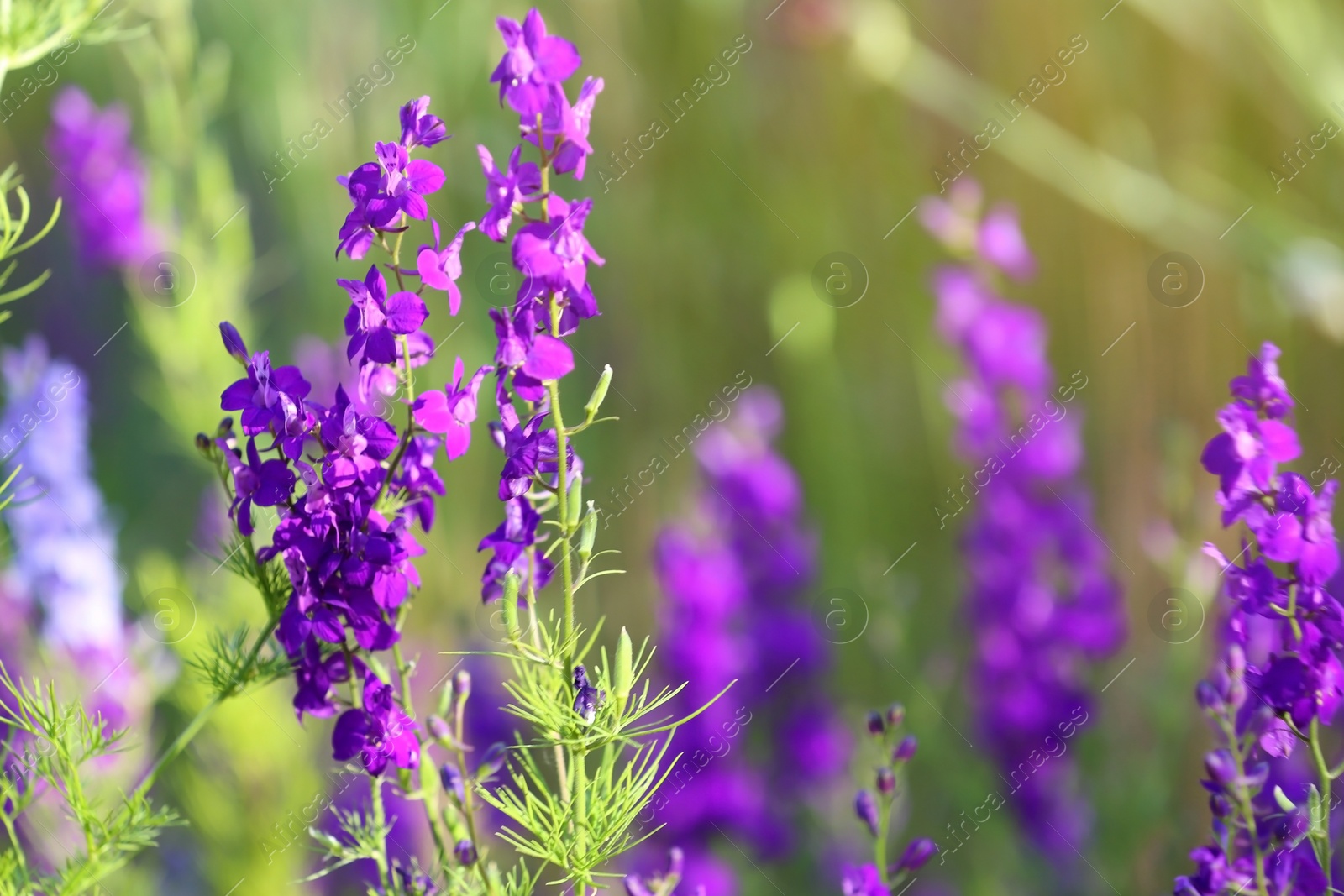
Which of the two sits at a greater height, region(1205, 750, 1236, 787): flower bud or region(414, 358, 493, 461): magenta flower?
region(414, 358, 493, 461): magenta flower

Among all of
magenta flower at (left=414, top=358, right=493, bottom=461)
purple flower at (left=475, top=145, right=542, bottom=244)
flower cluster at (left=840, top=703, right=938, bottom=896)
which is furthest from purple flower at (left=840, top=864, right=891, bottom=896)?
purple flower at (left=475, top=145, right=542, bottom=244)

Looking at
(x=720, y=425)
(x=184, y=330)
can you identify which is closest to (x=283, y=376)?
(x=184, y=330)

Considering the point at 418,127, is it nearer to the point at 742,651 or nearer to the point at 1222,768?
the point at 1222,768

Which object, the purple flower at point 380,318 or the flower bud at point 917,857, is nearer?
the purple flower at point 380,318

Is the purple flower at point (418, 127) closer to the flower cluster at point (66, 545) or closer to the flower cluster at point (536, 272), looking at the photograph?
the flower cluster at point (536, 272)

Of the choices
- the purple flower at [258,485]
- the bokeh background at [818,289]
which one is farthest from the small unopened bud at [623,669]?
the bokeh background at [818,289]

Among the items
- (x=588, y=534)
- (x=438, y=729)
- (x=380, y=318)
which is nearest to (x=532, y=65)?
(x=380, y=318)

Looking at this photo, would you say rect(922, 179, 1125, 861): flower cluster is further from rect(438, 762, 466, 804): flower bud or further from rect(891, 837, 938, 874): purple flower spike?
rect(438, 762, 466, 804): flower bud
